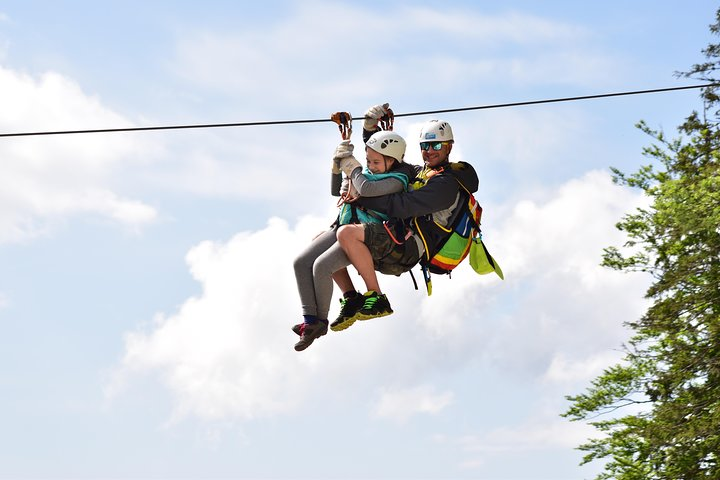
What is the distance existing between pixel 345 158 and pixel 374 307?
1.22 metres

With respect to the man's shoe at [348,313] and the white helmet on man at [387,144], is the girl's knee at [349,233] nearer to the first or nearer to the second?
the man's shoe at [348,313]

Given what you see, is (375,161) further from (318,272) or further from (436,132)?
(318,272)

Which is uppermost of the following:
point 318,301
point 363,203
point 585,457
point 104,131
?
point 585,457

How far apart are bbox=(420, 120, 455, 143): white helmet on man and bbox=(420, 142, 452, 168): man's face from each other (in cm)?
4

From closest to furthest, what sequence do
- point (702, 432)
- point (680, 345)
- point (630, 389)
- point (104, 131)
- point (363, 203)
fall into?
1. point (363, 203)
2. point (104, 131)
3. point (702, 432)
4. point (680, 345)
5. point (630, 389)

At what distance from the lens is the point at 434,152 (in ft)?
27.3

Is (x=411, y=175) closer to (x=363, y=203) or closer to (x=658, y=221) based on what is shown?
(x=363, y=203)

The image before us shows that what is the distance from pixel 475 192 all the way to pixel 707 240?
45.3ft

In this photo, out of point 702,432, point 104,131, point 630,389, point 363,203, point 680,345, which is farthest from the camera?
point 630,389

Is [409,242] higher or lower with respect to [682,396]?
lower

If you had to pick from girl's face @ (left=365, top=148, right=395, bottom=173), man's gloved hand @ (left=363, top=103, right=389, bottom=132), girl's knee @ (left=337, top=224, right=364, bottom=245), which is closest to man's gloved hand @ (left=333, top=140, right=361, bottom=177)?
girl's face @ (left=365, top=148, right=395, bottom=173)

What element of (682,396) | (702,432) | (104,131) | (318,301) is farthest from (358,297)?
(682,396)

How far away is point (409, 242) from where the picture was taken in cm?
825

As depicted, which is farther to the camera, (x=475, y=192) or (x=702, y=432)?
(x=702, y=432)
